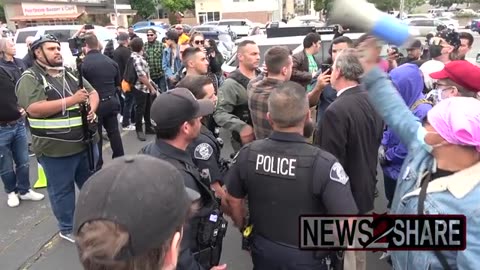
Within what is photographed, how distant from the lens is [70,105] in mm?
3826

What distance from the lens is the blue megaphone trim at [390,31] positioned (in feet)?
5.44

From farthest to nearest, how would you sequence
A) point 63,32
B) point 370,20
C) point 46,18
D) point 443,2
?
point 443,2, point 46,18, point 63,32, point 370,20

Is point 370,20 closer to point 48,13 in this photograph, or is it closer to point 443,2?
point 48,13

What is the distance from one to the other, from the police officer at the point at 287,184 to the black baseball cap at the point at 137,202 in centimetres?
117

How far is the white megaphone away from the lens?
164cm

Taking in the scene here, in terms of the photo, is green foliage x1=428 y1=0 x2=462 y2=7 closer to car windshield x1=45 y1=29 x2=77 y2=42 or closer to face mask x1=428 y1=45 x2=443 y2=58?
car windshield x1=45 y1=29 x2=77 y2=42

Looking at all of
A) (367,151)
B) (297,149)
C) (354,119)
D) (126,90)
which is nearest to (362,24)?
(297,149)

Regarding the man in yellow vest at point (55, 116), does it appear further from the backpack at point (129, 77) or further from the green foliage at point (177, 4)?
the green foliage at point (177, 4)

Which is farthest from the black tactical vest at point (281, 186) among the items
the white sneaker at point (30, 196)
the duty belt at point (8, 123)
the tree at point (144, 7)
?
the tree at point (144, 7)

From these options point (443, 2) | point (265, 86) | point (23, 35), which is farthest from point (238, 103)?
point (443, 2)

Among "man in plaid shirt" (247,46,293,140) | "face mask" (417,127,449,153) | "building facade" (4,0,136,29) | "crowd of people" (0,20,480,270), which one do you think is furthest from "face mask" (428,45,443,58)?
"building facade" (4,0,136,29)

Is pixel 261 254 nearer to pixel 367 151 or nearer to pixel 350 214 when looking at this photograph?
pixel 350 214

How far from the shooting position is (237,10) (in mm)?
51969

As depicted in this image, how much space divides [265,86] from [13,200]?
141 inches
